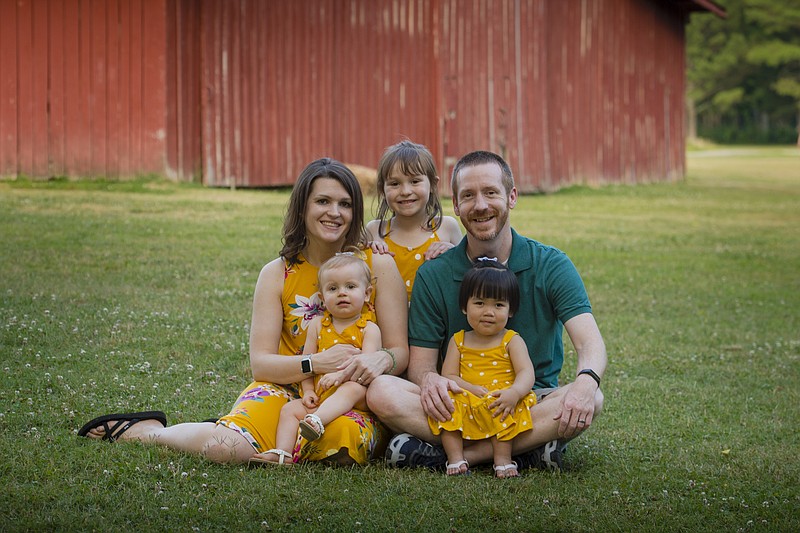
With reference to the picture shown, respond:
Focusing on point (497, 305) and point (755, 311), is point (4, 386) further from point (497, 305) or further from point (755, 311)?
point (755, 311)

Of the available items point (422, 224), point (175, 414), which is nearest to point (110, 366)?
point (175, 414)

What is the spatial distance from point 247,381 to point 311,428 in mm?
1987

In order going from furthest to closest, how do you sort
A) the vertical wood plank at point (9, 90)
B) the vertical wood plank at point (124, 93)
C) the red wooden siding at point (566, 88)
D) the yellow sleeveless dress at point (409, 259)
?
1. the red wooden siding at point (566, 88)
2. the vertical wood plank at point (124, 93)
3. the vertical wood plank at point (9, 90)
4. the yellow sleeveless dress at point (409, 259)

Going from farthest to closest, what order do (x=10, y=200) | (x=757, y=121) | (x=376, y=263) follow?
(x=757, y=121) → (x=10, y=200) → (x=376, y=263)

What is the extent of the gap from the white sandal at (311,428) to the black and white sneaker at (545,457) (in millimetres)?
883

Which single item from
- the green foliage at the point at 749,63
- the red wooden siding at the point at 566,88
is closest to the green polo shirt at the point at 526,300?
the red wooden siding at the point at 566,88

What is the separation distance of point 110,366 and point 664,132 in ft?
66.6

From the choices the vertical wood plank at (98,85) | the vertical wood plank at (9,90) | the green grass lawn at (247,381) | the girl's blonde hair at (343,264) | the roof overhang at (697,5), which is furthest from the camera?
the roof overhang at (697,5)

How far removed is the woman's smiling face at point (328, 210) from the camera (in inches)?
195

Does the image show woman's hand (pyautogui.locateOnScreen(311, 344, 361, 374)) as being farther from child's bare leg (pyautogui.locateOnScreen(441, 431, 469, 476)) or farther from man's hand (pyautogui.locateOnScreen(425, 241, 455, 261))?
man's hand (pyautogui.locateOnScreen(425, 241, 455, 261))

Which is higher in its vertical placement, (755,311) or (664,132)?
(664,132)

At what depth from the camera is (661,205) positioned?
61.8ft

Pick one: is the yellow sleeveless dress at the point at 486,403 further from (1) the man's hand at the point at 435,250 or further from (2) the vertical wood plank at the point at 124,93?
(2) the vertical wood plank at the point at 124,93

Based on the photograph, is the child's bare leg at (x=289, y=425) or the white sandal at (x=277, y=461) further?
the child's bare leg at (x=289, y=425)
